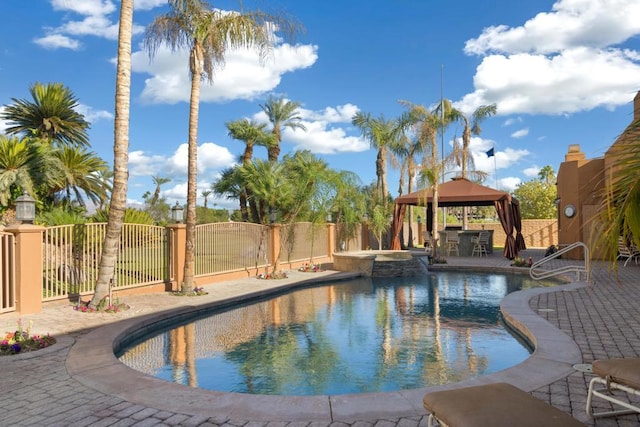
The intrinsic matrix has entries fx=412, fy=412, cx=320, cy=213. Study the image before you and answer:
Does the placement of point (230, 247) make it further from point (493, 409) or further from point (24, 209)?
point (493, 409)

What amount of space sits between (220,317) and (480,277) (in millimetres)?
9104

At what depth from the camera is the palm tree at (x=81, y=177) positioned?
13359mm

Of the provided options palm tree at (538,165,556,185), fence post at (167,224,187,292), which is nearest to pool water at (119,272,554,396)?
fence post at (167,224,187,292)

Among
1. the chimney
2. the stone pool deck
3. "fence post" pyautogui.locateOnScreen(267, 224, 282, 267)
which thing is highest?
the chimney

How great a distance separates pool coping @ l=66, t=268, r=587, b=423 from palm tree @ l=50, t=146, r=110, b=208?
9.75 meters

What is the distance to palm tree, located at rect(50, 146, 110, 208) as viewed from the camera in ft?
43.8

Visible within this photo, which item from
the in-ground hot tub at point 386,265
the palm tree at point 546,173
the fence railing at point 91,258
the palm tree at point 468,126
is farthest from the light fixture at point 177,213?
the palm tree at point 546,173

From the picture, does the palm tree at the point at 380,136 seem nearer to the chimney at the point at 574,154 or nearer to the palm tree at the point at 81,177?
the chimney at the point at 574,154

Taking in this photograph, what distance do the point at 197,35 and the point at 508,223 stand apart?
14089mm

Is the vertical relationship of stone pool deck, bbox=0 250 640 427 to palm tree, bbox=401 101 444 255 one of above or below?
below

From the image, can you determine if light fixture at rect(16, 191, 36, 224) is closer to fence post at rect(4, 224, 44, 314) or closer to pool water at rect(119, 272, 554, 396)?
fence post at rect(4, 224, 44, 314)

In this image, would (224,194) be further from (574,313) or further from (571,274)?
(574,313)

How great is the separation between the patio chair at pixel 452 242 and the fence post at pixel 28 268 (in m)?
16.5

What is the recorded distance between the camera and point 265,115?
25.5 m
